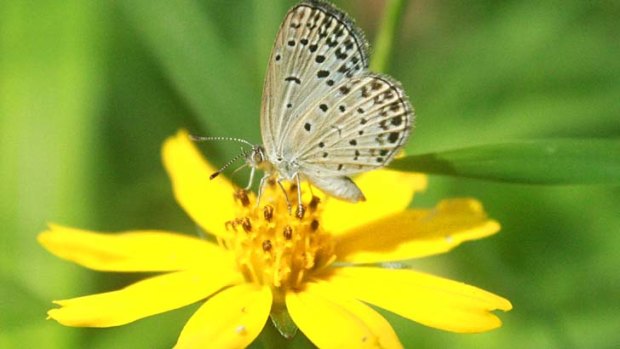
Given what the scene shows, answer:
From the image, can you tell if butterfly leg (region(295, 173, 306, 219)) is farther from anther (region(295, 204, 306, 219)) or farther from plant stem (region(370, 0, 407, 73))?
plant stem (region(370, 0, 407, 73))

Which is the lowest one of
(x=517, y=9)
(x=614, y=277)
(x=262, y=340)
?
(x=262, y=340)

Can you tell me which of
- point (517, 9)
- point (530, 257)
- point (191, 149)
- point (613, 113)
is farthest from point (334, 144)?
point (517, 9)

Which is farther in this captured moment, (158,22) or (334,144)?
(158,22)

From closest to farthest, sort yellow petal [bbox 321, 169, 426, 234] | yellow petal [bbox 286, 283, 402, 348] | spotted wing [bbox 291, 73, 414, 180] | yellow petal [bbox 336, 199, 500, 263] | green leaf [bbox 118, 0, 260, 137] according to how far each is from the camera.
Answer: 1. yellow petal [bbox 286, 283, 402, 348]
2. spotted wing [bbox 291, 73, 414, 180]
3. yellow petal [bbox 336, 199, 500, 263]
4. yellow petal [bbox 321, 169, 426, 234]
5. green leaf [bbox 118, 0, 260, 137]

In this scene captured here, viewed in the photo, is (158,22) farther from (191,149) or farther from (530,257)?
(530,257)

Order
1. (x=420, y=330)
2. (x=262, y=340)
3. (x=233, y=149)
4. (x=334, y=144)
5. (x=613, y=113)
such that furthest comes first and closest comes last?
(x=613, y=113) → (x=420, y=330) → (x=233, y=149) → (x=334, y=144) → (x=262, y=340)

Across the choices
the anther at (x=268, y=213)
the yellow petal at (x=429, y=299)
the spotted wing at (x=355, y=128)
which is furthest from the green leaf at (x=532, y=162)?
the anther at (x=268, y=213)

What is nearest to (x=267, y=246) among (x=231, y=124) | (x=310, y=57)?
(x=310, y=57)

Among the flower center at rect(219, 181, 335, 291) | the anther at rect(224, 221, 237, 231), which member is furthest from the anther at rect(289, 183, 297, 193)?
the anther at rect(224, 221, 237, 231)

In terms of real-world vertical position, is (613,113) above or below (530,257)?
above
